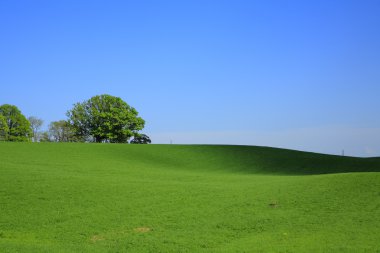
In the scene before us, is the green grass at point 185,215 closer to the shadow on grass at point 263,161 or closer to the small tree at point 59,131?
the shadow on grass at point 263,161

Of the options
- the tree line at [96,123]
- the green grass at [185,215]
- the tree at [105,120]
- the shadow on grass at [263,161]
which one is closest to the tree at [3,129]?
the tree line at [96,123]

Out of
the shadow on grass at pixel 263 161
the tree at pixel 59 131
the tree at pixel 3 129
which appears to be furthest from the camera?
the tree at pixel 59 131

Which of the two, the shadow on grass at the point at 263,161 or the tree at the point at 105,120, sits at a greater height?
the tree at the point at 105,120

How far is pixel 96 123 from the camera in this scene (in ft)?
221

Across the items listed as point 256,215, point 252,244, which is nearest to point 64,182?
point 256,215

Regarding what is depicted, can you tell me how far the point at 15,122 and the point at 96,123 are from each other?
12609mm

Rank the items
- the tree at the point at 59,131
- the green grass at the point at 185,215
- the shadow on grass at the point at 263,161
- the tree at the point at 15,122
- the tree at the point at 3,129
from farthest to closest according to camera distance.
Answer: the tree at the point at 59,131
the tree at the point at 15,122
the tree at the point at 3,129
the shadow on grass at the point at 263,161
the green grass at the point at 185,215

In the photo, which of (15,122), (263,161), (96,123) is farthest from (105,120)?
(263,161)

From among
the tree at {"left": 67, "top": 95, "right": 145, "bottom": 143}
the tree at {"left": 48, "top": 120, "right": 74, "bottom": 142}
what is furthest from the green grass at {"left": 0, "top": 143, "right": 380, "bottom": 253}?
the tree at {"left": 48, "top": 120, "right": 74, "bottom": 142}

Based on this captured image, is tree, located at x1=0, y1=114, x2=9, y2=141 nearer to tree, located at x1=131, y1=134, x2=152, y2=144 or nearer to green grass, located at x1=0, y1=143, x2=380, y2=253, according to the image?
tree, located at x1=131, y1=134, x2=152, y2=144

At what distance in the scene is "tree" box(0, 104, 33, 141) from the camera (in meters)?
65.9

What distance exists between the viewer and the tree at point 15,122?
65.9m

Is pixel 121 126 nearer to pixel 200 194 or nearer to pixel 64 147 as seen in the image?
pixel 64 147

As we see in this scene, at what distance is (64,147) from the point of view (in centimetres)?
3919
